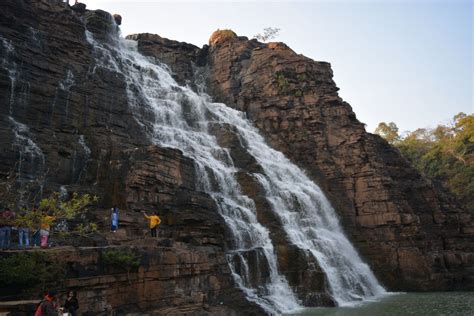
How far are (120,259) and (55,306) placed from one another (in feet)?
12.0

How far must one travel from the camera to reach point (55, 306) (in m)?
11.2

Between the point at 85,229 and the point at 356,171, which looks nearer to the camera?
the point at 85,229

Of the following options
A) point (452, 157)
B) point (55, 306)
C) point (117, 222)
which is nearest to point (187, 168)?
point (117, 222)

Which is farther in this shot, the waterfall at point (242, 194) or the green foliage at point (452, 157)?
the green foliage at point (452, 157)

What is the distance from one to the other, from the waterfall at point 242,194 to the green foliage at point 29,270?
33.5 ft

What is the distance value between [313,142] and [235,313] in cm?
2733

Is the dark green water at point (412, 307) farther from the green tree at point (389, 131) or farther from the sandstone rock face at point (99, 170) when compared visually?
the green tree at point (389, 131)

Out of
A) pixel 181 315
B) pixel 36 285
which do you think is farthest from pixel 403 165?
pixel 36 285

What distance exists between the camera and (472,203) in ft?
169

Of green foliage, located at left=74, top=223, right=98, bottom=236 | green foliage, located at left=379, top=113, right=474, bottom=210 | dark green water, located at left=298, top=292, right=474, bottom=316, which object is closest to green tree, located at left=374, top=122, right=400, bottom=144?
green foliage, located at left=379, top=113, right=474, bottom=210

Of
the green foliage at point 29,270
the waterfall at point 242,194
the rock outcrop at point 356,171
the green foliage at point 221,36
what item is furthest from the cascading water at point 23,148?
the green foliage at point 221,36

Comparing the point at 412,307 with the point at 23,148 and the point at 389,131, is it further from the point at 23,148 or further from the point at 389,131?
the point at 389,131

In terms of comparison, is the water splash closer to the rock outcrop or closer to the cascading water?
the cascading water

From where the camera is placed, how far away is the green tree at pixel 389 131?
8194cm
